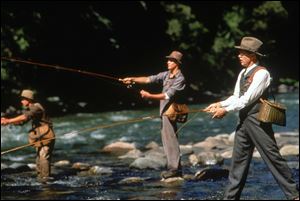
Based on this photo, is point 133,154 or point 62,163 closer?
point 62,163

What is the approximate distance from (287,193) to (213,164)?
399 inches

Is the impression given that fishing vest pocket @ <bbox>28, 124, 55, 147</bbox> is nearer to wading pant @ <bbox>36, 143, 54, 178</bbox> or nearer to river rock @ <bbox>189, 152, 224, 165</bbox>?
wading pant @ <bbox>36, 143, 54, 178</bbox>

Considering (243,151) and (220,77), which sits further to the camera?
(220,77)

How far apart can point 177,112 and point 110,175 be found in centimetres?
606

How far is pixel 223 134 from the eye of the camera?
2381 centimetres

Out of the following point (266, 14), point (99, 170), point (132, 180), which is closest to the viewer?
point (132, 180)

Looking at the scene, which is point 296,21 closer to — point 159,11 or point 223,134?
point 159,11

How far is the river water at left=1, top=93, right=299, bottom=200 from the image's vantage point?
12.4 metres

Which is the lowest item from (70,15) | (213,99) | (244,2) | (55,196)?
(55,196)

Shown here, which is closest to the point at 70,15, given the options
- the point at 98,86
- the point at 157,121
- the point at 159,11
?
the point at 98,86

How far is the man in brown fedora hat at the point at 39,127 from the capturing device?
472 inches

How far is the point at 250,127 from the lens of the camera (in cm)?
713

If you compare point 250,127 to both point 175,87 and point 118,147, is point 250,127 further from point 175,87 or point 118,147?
point 118,147

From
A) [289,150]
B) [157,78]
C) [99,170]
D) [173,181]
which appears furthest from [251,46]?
[289,150]
